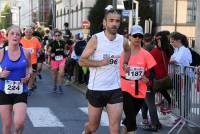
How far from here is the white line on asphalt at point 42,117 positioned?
9.95m

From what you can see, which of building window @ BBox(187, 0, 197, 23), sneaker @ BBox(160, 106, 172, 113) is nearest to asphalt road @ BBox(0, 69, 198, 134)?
sneaker @ BBox(160, 106, 172, 113)

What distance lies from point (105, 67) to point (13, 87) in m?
1.22

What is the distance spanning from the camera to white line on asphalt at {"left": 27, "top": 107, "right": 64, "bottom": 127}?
392 inches

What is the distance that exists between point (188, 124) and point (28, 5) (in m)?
113

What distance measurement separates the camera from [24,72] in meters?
7.05

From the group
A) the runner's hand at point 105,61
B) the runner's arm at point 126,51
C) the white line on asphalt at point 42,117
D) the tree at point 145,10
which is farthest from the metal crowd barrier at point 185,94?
the tree at point 145,10

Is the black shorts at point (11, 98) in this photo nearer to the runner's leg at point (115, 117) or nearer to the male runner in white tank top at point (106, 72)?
the male runner in white tank top at point (106, 72)

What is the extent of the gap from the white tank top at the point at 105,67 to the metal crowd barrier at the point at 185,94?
1.70 meters

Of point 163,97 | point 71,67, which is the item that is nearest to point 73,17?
point 71,67

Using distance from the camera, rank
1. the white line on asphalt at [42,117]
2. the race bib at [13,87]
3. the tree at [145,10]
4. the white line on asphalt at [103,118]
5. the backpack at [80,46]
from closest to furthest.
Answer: the race bib at [13,87] < the white line on asphalt at [42,117] < the white line on asphalt at [103,118] < the backpack at [80,46] < the tree at [145,10]

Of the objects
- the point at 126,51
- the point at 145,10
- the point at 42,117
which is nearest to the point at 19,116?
the point at 126,51

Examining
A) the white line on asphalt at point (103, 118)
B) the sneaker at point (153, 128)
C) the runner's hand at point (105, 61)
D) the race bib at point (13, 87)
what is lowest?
the white line on asphalt at point (103, 118)

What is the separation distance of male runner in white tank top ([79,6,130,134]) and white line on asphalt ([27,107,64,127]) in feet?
10.5

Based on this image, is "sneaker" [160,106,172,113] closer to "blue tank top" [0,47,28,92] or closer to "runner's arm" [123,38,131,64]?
"runner's arm" [123,38,131,64]
